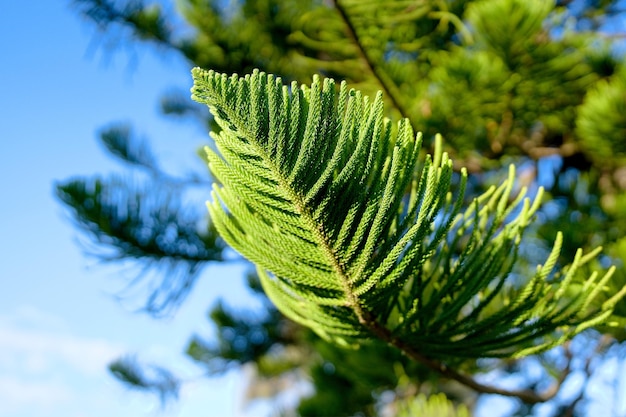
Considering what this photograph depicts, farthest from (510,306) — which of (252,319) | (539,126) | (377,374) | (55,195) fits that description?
(252,319)

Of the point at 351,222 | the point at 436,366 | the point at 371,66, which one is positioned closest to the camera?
the point at 351,222

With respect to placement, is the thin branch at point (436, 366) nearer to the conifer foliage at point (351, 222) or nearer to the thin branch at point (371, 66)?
the conifer foliage at point (351, 222)

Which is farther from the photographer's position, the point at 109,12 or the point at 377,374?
the point at 109,12

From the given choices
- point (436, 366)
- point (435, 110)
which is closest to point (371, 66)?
point (435, 110)

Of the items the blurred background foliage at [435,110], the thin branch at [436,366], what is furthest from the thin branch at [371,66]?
the thin branch at [436,366]

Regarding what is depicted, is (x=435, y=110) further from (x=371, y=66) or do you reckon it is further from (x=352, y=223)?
(x=352, y=223)

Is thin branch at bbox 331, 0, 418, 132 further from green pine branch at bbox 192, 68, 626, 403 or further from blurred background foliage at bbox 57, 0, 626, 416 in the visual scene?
green pine branch at bbox 192, 68, 626, 403

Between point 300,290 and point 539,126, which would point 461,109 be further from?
point 300,290
